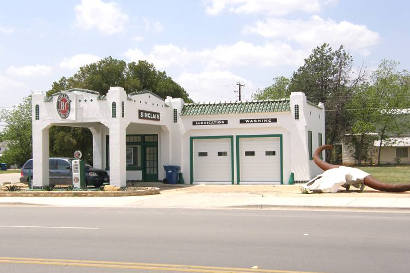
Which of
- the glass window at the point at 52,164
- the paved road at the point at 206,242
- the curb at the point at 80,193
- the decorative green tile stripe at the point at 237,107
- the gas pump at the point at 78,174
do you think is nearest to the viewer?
the paved road at the point at 206,242

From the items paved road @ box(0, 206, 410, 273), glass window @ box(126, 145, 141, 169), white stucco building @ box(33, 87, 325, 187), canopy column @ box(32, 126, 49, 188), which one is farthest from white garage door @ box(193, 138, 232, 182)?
paved road @ box(0, 206, 410, 273)

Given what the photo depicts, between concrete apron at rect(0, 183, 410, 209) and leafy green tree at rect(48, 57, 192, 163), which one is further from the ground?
leafy green tree at rect(48, 57, 192, 163)

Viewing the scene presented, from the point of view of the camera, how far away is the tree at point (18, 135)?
6912 centimetres

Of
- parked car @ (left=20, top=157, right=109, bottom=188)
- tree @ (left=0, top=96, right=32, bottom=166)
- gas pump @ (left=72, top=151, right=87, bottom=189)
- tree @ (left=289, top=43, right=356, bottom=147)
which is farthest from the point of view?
tree @ (left=0, top=96, right=32, bottom=166)

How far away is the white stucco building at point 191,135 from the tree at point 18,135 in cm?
4209

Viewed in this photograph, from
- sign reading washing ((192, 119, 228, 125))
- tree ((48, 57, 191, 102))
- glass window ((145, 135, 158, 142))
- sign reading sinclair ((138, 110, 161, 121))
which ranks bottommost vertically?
glass window ((145, 135, 158, 142))

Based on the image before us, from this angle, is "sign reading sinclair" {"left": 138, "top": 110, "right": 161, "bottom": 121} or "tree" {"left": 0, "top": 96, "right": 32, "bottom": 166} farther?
"tree" {"left": 0, "top": 96, "right": 32, "bottom": 166}

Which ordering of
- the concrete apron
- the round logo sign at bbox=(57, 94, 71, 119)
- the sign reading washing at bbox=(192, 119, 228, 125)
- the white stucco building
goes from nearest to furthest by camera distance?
the concrete apron, the white stucco building, the round logo sign at bbox=(57, 94, 71, 119), the sign reading washing at bbox=(192, 119, 228, 125)

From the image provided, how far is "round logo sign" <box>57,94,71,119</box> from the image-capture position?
25.1m

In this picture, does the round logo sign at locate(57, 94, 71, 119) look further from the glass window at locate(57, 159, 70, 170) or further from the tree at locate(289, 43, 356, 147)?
the tree at locate(289, 43, 356, 147)

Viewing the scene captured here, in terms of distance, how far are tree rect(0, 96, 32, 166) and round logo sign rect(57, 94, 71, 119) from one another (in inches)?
1803

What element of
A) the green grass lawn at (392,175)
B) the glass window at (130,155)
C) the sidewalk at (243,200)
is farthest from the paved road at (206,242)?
the green grass lawn at (392,175)

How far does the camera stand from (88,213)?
16516 mm

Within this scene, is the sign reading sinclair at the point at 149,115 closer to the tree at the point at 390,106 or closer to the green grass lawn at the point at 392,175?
the green grass lawn at the point at 392,175
